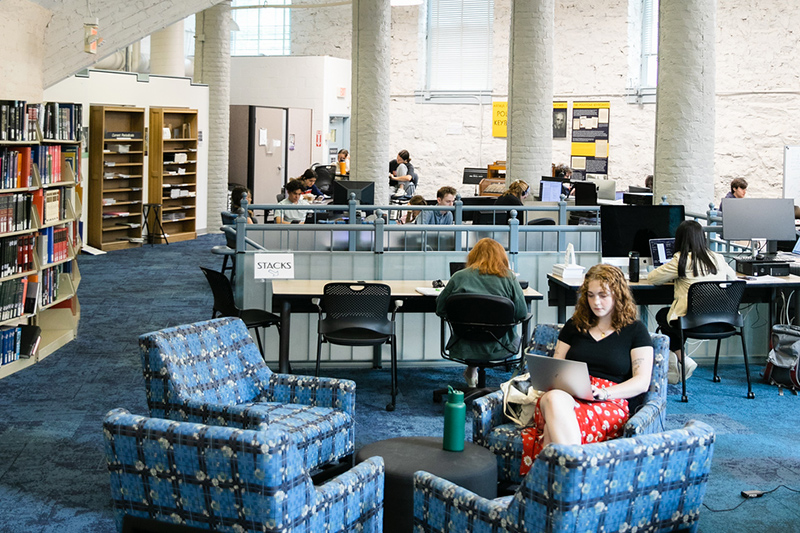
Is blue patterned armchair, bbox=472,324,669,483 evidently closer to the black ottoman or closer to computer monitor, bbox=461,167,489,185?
the black ottoman

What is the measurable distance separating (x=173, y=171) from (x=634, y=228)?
32.4 feet

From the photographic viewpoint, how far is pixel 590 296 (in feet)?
14.9

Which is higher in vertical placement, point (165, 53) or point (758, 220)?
point (165, 53)

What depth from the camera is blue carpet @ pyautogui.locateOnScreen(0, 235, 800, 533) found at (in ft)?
14.6

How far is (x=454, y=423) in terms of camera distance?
4.02 meters

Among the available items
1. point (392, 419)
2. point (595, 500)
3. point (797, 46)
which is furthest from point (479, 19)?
point (595, 500)

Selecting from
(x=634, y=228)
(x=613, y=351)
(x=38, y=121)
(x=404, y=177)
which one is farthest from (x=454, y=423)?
(x=404, y=177)

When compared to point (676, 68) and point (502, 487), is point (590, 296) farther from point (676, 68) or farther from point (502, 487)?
point (676, 68)

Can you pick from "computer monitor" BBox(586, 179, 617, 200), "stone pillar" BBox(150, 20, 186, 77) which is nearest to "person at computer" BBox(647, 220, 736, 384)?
"computer monitor" BBox(586, 179, 617, 200)

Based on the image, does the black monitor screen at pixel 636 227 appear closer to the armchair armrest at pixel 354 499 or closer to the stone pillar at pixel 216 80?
the armchair armrest at pixel 354 499

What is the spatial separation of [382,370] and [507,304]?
1.92 metres

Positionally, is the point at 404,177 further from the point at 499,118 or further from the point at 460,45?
the point at 460,45

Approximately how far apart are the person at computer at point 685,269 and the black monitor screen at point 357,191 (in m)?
4.49

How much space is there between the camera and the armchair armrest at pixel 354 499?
131 inches
